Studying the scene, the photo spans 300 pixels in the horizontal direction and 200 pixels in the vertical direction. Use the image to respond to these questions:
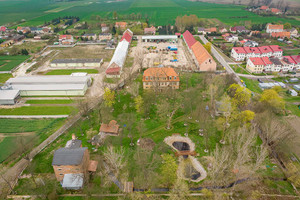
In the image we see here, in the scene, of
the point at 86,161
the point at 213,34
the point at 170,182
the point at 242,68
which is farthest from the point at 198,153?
the point at 213,34

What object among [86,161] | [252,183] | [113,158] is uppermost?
[113,158]

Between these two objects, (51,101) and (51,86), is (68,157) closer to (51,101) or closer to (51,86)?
(51,101)

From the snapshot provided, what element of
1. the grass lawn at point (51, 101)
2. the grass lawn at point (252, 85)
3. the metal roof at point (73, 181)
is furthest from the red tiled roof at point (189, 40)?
the metal roof at point (73, 181)

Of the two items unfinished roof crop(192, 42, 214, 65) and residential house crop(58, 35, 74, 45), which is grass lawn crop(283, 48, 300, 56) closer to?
unfinished roof crop(192, 42, 214, 65)

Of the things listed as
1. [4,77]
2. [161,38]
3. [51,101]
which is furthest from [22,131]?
[161,38]

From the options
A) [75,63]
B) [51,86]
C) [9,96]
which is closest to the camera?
[9,96]

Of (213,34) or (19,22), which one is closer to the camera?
(213,34)

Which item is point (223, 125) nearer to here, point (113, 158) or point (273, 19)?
point (113, 158)
